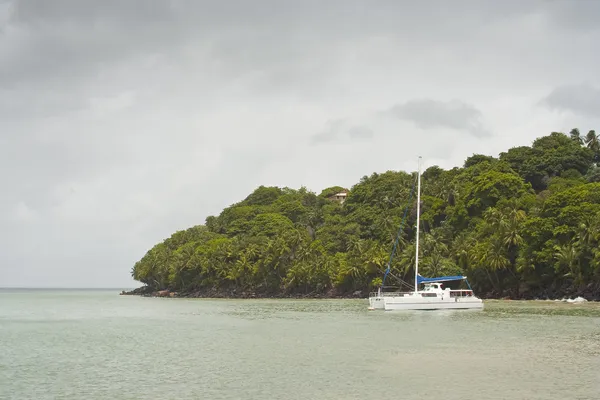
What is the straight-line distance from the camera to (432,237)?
102 metres

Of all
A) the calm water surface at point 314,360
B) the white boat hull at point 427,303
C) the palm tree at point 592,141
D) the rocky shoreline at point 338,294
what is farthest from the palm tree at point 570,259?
the palm tree at point 592,141

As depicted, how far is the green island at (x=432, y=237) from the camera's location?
78000 millimetres

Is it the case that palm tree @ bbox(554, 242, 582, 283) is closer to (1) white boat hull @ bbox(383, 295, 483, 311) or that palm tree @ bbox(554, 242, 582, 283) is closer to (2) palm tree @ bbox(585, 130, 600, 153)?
(1) white boat hull @ bbox(383, 295, 483, 311)

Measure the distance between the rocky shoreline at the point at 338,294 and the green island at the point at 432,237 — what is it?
0.21m

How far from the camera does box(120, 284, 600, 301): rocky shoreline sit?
73.1m

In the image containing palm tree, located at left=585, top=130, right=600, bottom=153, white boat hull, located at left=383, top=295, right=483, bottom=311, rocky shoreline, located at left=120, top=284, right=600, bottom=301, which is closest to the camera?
white boat hull, located at left=383, top=295, right=483, bottom=311

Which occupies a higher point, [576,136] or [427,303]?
[576,136]

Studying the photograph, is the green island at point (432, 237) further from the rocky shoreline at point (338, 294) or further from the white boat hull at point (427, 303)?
the white boat hull at point (427, 303)

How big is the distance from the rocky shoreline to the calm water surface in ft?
83.5

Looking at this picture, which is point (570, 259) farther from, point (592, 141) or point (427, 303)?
point (592, 141)

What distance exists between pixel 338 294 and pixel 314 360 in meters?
81.1

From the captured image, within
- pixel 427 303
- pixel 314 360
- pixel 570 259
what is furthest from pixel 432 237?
pixel 314 360

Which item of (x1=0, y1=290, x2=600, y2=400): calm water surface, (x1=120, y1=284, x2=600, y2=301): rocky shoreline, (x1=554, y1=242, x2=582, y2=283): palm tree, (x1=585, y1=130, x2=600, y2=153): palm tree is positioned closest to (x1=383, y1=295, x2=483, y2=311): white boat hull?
(x1=0, y1=290, x2=600, y2=400): calm water surface

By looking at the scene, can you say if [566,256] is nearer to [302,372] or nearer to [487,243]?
[487,243]
